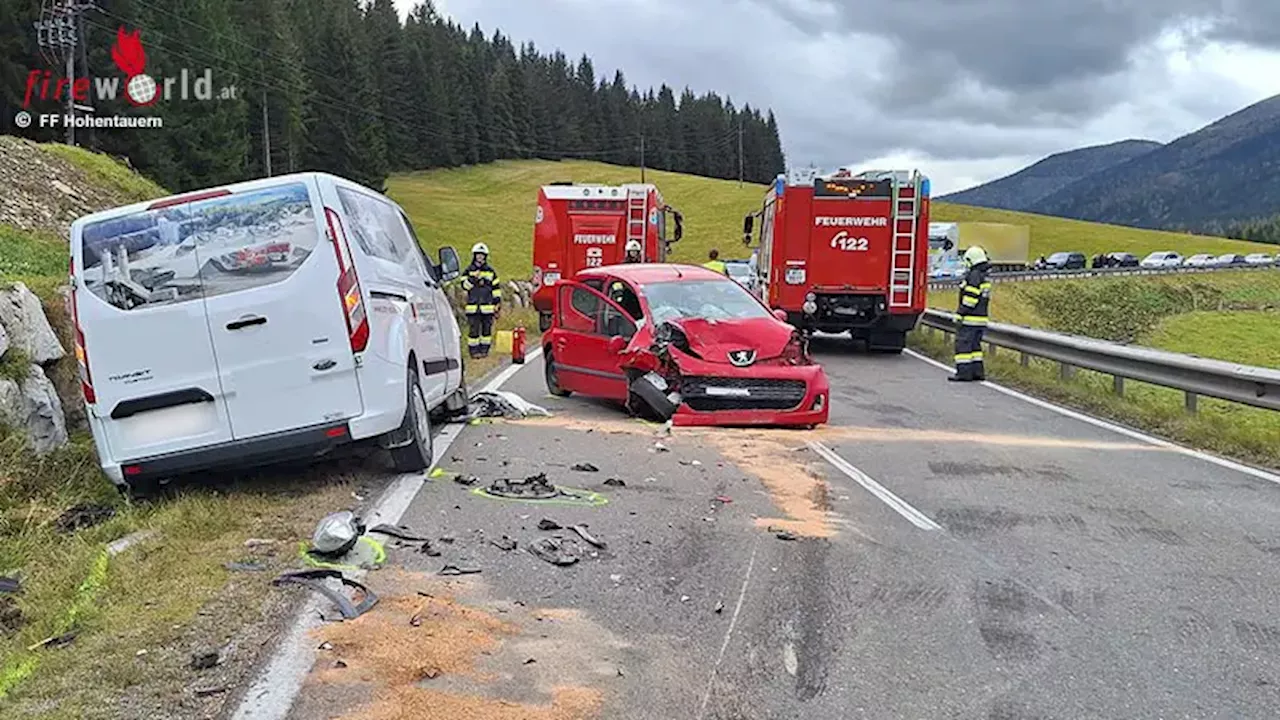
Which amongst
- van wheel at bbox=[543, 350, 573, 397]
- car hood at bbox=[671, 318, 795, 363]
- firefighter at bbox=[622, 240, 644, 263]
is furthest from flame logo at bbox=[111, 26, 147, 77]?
car hood at bbox=[671, 318, 795, 363]

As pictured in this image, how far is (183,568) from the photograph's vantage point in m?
5.01

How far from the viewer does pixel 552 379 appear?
41.3 ft

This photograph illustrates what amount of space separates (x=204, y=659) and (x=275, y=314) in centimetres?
289

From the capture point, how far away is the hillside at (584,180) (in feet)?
240

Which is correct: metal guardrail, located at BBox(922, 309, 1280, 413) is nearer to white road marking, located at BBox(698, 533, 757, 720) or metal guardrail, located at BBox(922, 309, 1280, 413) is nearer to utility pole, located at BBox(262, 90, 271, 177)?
white road marking, located at BBox(698, 533, 757, 720)

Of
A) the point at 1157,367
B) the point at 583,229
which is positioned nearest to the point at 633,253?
the point at 583,229

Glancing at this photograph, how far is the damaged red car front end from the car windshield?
0.50 metres

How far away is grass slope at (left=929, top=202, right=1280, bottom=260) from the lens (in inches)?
3597

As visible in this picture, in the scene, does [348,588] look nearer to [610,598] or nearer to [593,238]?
[610,598]

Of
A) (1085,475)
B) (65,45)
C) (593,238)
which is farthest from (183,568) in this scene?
(65,45)

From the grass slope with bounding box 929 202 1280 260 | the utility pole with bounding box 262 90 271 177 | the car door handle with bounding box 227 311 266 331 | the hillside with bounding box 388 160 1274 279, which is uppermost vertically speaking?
the utility pole with bounding box 262 90 271 177

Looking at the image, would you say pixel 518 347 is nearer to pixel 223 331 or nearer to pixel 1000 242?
pixel 223 331

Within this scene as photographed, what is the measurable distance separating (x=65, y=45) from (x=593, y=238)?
22294 millimetres

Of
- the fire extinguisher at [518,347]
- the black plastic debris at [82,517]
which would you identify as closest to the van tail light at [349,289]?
the black plastic debris at [82,517]
